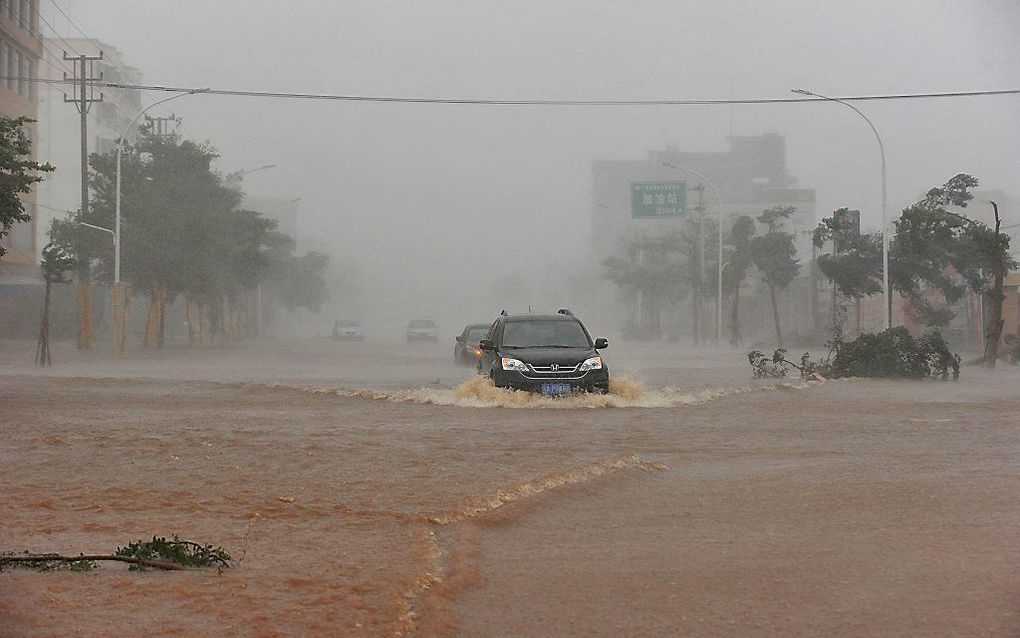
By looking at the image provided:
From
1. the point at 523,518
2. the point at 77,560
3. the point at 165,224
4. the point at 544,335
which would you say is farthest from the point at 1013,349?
the point at 77,560

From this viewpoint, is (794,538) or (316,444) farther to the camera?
(316,444)

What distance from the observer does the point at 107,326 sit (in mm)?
63094

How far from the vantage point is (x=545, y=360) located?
66.4 feet

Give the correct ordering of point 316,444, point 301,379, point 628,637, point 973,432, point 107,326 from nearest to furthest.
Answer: point 628,637 < point 316,444 < point 973,432 < point 301,379 < point 107,326

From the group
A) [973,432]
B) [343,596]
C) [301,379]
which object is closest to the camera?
[343,596]

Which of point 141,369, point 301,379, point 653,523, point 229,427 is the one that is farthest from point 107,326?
point 653,523

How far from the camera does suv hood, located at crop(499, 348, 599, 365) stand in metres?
20.3

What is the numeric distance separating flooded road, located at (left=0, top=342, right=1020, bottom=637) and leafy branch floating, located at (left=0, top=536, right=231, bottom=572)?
0.70ft

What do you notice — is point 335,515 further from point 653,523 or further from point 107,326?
point 107,326

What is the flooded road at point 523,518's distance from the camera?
647 centimetres

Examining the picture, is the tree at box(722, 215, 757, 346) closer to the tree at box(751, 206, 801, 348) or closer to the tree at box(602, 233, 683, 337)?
the tree at box(751, 206, 801, 348)

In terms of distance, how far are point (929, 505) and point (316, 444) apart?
729 cm

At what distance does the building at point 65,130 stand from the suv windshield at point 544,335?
196 feet

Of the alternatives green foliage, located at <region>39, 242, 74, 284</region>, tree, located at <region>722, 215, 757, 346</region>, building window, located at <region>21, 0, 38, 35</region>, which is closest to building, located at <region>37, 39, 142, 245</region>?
building window, located at <region>21, 0, 38, 35</region>
